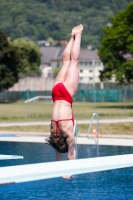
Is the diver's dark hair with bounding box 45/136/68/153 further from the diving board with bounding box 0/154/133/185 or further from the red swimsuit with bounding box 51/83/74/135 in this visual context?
the diving board with bounding box 0/154/133/185

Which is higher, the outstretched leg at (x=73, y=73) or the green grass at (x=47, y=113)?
the outstretched leg at (x=73, y=73)

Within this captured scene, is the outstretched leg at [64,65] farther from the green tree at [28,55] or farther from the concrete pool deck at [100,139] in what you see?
the green tree at [28,55]

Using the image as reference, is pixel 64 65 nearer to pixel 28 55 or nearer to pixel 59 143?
pixel 59 143

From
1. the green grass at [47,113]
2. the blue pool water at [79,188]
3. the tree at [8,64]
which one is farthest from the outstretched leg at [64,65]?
the tree at [8,64]

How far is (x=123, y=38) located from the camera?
5478 centimetres

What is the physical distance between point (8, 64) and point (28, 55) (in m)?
43.8

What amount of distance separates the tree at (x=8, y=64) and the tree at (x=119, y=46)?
2510 cm

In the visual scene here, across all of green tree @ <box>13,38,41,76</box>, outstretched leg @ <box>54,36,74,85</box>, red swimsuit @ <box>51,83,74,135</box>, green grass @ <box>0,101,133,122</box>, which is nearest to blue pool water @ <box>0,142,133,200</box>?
red swimsuit @ <box>51,83,74,135</box>

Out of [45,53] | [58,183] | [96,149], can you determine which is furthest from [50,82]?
[45,53]

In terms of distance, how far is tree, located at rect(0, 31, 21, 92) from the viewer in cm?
8062

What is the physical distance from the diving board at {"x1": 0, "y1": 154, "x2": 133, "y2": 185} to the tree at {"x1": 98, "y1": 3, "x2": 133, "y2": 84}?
45.5 meters

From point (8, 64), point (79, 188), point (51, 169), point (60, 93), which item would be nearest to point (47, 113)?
point (79, 188)

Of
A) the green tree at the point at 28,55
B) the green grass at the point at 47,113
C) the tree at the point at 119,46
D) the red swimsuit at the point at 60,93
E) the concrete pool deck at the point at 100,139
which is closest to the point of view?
the red swimsuit at the point at 60,93

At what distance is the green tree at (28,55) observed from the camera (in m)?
124
